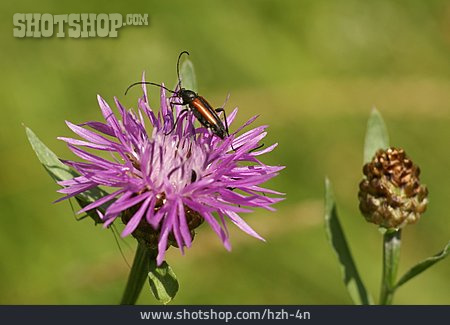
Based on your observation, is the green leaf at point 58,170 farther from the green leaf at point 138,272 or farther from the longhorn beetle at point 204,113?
the longhorn beetle at point 204,113

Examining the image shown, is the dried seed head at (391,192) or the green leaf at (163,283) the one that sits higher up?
the dried seed head at (391,192)

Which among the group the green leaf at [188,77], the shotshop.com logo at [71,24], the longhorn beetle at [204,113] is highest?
the shotshop.com logo at [71,24]

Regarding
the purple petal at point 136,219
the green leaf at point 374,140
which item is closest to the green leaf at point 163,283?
the purple petal at point 136,219

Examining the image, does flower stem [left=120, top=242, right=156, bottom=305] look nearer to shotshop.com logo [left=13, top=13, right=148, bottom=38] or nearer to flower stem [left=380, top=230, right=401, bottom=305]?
flower stem [left=380, top=230, right=401, bottom=305]

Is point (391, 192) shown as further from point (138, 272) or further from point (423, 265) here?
point (138, 272)
